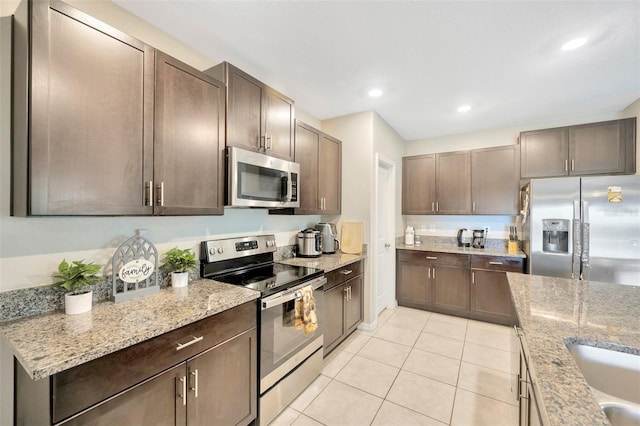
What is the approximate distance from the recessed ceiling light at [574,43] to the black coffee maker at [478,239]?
95.9 inches

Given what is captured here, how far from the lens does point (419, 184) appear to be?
13.3 ft

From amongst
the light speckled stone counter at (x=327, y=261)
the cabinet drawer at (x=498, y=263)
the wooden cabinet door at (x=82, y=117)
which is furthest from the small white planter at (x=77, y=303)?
the cabinet drawer at (x=498, y=263)

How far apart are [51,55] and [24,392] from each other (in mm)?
1419

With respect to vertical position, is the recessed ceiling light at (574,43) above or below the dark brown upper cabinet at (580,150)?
above

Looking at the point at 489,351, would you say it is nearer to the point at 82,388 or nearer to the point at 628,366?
the point at 628,366

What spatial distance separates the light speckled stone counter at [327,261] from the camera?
2.38 metres

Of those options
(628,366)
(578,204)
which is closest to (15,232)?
(628,366)

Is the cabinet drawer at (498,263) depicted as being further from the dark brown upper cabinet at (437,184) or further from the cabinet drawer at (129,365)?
the cabinet drawer at (129,365)

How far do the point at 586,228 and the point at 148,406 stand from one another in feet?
12.3

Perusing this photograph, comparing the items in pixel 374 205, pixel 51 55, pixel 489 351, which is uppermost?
pixel 51 55

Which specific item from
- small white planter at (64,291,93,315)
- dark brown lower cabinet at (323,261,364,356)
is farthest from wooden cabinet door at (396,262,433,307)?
small white planter at (64,291,93,315)

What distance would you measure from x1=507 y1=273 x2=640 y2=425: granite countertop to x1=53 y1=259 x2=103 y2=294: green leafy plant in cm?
185

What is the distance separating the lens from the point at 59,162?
3.60ft

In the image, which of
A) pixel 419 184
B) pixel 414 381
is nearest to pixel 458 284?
pixel 419 184
